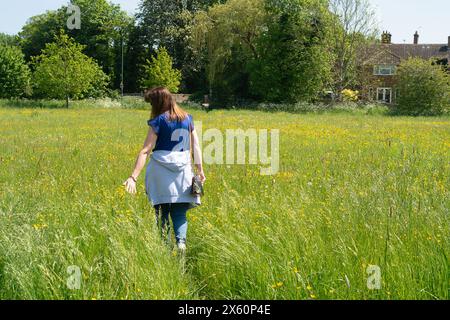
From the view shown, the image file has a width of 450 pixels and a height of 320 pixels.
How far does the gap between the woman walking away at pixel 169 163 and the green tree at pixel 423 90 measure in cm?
3694

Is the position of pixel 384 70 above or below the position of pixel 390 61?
below

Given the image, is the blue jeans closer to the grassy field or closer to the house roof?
the grassy field

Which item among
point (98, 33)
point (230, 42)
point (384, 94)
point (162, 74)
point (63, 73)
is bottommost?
point (384, 94)

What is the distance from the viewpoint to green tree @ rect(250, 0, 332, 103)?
43.8 meters

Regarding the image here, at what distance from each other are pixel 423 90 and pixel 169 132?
124 feet

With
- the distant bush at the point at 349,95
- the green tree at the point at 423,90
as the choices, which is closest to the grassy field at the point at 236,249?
the green tree at the point at 423,90

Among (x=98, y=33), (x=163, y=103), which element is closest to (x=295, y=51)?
(x=98, y=33)

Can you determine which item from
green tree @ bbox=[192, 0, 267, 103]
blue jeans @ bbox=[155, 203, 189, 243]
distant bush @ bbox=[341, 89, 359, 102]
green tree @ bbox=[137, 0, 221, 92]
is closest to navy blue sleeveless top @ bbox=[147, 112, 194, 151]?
blue jeans @ bbox=[155, 203, 189, 243]

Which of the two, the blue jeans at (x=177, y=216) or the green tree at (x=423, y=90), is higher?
the green tree at (x=423, y=90)

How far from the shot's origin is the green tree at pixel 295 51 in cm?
4384

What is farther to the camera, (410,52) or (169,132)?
(410,52)

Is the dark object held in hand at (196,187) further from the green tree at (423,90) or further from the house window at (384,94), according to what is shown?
Answer: the house window at (384,94)

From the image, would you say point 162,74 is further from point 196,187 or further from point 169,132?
point 196,187

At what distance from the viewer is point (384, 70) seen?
59.3 m
